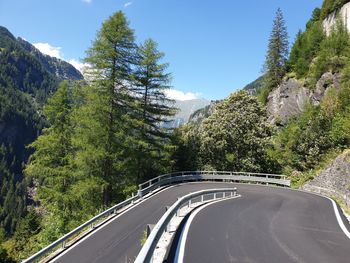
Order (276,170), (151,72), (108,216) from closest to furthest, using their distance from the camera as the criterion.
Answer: (108,216), (151,72), (276,170)

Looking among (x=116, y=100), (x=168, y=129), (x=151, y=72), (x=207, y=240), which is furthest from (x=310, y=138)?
(x=207, y=240)

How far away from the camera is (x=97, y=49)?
26.0 meters

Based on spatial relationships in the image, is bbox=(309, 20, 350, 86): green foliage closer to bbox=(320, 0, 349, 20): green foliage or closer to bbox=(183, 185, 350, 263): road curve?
bbox=(320, 0, 349, 20): green foliage

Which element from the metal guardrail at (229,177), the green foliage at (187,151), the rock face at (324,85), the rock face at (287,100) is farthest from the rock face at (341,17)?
the green foliage at (187,151)

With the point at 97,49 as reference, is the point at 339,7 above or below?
above

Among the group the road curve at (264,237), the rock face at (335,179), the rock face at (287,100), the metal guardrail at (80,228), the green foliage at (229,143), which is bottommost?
the metal guardrail at (80,228)

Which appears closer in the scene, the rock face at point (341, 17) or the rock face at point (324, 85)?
the rock face at point (324, 85)

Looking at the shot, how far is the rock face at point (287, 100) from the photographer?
5716cm

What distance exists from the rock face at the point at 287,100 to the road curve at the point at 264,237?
137ft

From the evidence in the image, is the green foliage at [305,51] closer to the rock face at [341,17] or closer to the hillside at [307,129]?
the hillside at [307,129]

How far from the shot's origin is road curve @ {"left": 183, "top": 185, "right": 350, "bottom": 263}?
8.97 meters

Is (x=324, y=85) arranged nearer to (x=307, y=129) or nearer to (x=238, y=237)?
(x=307, y=129)

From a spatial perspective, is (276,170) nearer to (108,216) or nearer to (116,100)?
(116,100)

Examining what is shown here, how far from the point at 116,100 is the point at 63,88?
22.3ft
